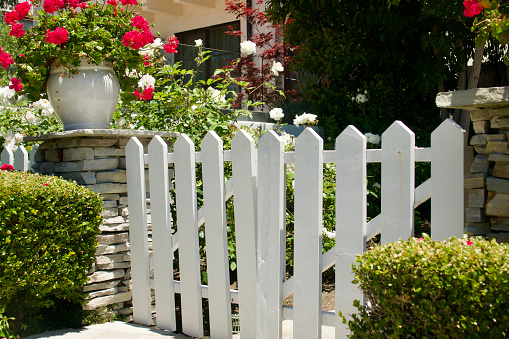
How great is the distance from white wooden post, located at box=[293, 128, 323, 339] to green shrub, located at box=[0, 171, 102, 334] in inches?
54.7

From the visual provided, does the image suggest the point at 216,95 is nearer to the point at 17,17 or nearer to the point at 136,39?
the point at 136,39

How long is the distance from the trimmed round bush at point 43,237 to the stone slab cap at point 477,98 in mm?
2219

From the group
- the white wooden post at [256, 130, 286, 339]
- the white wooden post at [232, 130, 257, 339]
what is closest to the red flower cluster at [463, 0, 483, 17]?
the white wooden post at [256, 130, 286, 339]

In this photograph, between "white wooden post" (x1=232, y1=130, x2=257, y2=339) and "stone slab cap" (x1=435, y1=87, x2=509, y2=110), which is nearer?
"stone slab cap" (x1=435, y1=87, x2=509, y2=110)

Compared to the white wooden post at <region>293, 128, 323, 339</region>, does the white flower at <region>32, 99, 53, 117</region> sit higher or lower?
higher

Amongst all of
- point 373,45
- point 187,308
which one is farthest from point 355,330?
point 373,45

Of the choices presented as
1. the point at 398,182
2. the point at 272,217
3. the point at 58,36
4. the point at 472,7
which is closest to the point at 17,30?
the point at 58,36

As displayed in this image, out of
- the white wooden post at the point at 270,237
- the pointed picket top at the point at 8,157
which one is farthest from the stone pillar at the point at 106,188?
the white wooden post at the point at 270,237

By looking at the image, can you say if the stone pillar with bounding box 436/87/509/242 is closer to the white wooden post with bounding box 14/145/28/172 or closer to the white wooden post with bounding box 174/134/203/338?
the white wooden post with bounding box 174/134/203/338

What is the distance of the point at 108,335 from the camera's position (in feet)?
10.7

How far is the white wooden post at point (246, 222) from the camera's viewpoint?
296 cm

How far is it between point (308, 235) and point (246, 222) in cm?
43

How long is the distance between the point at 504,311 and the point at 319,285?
1.15 m

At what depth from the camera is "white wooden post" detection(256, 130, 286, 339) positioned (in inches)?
111
